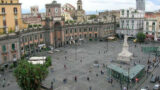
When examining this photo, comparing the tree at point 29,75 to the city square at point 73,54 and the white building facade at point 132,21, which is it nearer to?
the city square at point 73,54

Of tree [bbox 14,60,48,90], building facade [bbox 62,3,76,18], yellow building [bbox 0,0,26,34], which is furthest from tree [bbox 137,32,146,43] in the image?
building facade [bbox 62,3,76,18]

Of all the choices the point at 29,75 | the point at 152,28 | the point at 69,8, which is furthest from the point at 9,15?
the point at 69,8

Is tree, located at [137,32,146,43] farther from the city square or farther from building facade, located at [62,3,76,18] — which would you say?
building facade, located at [62,3,76,18]

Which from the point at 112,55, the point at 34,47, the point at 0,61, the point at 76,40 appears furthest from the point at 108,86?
the point at 76,40

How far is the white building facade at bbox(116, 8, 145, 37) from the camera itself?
83812 millimetres

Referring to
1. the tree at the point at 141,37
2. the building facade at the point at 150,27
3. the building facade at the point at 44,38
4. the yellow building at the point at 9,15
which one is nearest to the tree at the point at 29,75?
the building facade at the point at 44,38

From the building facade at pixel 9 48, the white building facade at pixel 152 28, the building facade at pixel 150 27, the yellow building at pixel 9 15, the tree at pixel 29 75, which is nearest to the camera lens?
the tree at pixel 29 75

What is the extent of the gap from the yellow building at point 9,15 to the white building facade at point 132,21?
50.6 m

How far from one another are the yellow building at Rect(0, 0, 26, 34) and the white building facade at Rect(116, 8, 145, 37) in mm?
50648

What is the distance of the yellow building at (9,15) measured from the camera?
179 ft

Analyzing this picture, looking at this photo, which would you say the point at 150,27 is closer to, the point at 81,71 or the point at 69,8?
the point at 81,71

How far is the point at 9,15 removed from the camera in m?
56.4

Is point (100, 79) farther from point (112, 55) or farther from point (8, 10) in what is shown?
point (8, 10)

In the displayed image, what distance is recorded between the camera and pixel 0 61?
151ft
